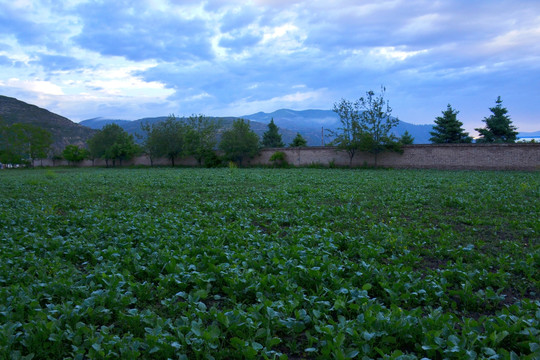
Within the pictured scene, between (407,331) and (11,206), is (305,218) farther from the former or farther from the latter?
(11,206)

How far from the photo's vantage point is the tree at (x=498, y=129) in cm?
3170

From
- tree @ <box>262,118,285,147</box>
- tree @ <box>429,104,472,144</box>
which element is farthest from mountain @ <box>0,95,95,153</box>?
tree @ <box>429,104,472,144</box>

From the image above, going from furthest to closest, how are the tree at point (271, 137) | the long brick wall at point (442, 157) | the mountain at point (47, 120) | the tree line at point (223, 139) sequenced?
1. the mountain at point (47, 120)
2. the tree at point (271, 137)
3. the tree line at point (223, 139)
4. the long brick wall at point (442, 157)

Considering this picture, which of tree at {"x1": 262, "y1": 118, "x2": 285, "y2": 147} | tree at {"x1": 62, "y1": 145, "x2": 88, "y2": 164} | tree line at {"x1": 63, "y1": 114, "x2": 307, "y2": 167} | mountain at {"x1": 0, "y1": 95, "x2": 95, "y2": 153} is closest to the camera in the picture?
tree line at {"x1": 63, "y1": 114, "x2": 307, "y2": 167}

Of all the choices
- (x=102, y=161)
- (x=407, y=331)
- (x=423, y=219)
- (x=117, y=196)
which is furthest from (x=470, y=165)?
(x=102, y=161)

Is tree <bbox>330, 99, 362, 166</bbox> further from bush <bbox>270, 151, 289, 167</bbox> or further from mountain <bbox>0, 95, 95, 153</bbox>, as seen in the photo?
mountain <bbox>0, 95, 95, 153</bbox>

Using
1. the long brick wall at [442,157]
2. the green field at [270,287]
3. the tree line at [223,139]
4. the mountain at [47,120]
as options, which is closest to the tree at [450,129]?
the tree line at [223,139]

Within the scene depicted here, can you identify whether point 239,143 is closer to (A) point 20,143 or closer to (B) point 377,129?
(B) point 377,129

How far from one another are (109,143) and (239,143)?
847 inches

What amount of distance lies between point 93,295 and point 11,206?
647 cm

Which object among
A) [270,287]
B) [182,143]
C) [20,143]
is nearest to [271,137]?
[182,143]

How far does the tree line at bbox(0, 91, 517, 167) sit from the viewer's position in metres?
25.7

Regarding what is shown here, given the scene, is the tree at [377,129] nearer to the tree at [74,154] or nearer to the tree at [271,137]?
the tree at [271,137]

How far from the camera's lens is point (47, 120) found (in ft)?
268
